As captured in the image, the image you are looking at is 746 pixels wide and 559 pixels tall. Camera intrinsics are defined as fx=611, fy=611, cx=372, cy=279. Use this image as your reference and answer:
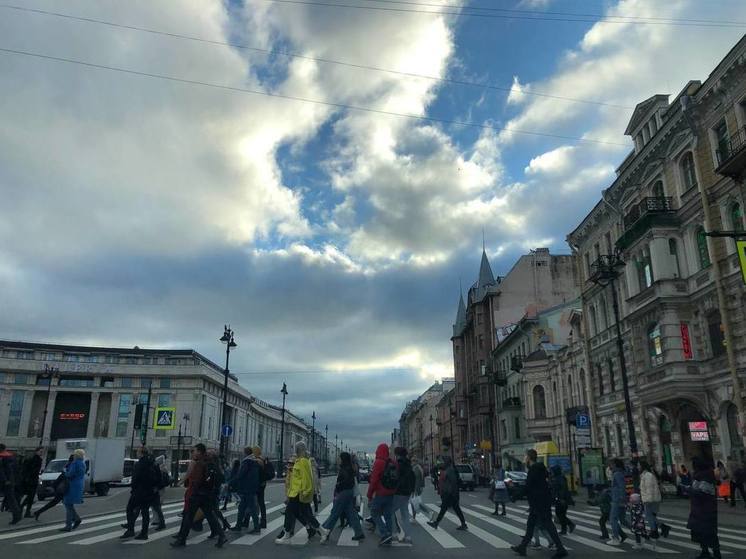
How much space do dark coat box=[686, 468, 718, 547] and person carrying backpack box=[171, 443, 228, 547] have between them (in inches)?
302

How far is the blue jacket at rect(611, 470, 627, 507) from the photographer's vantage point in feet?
39.5

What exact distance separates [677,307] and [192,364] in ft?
308

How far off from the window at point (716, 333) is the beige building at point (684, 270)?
41 millimetres

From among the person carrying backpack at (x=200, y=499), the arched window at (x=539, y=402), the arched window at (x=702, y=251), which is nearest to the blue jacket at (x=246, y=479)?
the person carrying backpack at (x=200, y=499)

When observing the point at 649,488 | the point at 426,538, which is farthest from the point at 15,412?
the point at 649,488

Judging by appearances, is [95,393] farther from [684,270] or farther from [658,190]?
[684,270]

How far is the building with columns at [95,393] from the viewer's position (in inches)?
3745

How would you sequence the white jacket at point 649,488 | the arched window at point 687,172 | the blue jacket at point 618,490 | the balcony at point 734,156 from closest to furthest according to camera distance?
the white jacket at point 649,488 < the blue jacket at point 618,490 < the balcony at point 734,156 < the arched window at point 687,172

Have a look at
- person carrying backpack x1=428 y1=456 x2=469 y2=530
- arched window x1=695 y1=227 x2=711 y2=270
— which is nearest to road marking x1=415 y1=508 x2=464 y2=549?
person carrying backpack x1=428 y1=456 x2=469 y2=530

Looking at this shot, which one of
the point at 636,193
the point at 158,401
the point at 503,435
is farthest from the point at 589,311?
the point at 158,401

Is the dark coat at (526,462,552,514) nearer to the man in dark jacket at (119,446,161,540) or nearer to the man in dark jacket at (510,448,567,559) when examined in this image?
the man in dark jacket at (510,448,567,559)

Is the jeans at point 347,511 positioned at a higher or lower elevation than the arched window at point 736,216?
lower

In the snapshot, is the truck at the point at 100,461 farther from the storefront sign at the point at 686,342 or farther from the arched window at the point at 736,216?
the arched window at the point at 736,216

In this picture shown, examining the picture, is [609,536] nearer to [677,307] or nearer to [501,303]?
[677,307]
